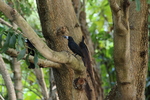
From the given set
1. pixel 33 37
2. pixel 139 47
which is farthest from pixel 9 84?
pixel 139 47

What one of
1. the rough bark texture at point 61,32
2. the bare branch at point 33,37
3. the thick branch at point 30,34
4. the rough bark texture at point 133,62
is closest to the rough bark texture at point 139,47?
the rough bark texture at point 133,62

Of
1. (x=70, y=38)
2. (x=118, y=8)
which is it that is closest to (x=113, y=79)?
(x=70, y=38)

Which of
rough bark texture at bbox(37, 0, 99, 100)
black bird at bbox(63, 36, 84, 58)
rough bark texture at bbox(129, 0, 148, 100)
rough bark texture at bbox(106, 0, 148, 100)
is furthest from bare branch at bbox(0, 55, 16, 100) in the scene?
rough bark texture at bbox(129, 0, 148, 100)

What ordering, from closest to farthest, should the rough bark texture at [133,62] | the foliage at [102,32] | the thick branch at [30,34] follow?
1. the thick branch at [30,34]
2. the rough bark texture at [133,62]
3. the foliage at [102,32]

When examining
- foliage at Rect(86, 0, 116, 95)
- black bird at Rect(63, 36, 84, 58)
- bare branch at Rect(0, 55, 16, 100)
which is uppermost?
foliage at Rect(86, 0, 116, 95)

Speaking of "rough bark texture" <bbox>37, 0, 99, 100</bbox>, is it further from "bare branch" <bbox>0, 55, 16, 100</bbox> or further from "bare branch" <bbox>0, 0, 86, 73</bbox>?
"bare branch" <bbox>0, 0, 86, 73</bbox>

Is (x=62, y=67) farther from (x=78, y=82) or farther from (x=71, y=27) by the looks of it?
(x=71, y=27)

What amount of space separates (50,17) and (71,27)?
21 cm

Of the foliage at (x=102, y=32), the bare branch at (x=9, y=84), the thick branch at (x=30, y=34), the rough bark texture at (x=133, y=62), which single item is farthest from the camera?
the foliage at (x=102, y=32)

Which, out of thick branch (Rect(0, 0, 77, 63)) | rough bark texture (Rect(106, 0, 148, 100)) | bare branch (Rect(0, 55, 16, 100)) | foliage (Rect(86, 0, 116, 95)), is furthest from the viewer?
foliage (Rect(86, 0, 116, 95))

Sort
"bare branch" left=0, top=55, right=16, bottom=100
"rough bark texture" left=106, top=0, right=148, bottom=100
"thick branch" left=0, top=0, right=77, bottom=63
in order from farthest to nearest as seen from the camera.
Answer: "bare branch" left=0, top=55, right=16, bottom=100 < "rough bark texture" left=106, top=0, right=148, bottom=100 < "thick branch" left=0, top=0, right=77, bottom=63

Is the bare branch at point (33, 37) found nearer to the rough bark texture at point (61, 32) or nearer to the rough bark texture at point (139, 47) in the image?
the rough bark texture at point (61, 32)

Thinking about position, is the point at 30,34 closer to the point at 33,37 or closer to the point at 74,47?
the point at 33,37

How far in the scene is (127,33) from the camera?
6.63 ft
